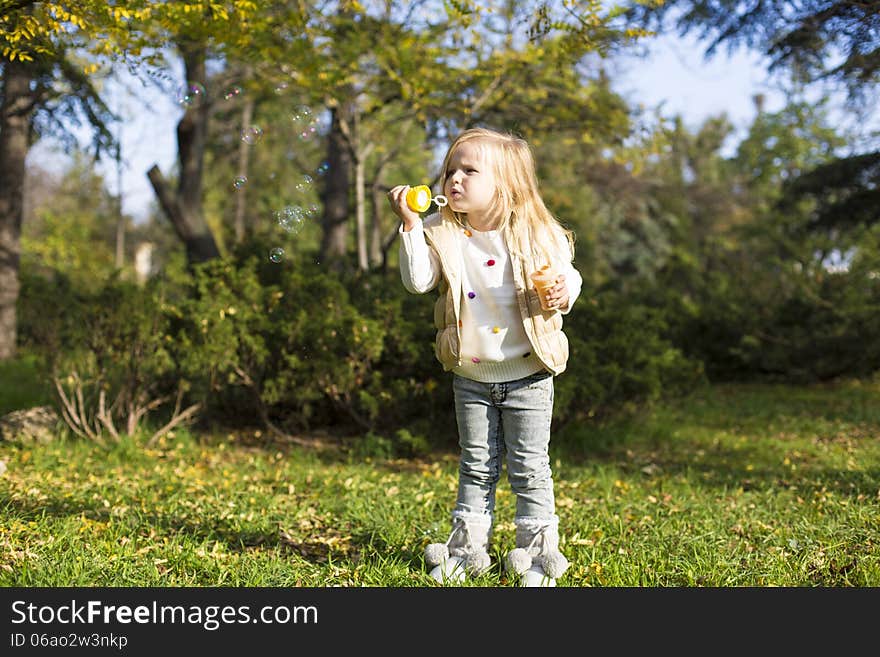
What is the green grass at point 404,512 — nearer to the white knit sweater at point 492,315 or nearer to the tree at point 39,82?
the white knit sweater at point 492,315

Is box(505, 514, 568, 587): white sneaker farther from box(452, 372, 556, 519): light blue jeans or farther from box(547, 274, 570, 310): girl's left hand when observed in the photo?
box(547, 274, 570, 310): girl's left hand

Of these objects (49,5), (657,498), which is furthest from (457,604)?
(49,5)

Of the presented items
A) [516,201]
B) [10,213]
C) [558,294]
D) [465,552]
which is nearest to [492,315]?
[558,294]

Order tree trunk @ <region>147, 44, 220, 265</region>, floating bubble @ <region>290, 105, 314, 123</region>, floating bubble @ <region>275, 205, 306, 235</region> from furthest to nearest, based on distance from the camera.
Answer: tree trunk @ <region>147, 44, 220, 265</region>, floating bubble @ <region>290, 105, 314, 123</region>, floating bubble @ <region>275, 205, 306, 235</region>

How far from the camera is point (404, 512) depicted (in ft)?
13.6

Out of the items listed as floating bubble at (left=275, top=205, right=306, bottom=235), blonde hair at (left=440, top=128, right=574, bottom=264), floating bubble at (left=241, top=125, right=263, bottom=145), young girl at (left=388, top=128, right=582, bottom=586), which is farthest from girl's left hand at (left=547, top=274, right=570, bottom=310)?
floating bubble at (left=241, top=125, right=263, bottom=145)

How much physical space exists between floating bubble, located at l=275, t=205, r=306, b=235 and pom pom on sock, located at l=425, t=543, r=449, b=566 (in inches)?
64.3

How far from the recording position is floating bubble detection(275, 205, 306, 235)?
3.85 m

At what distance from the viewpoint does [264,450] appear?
6121 mm

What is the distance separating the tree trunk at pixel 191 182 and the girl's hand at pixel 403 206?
203 inches

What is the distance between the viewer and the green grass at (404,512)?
3.14 metres

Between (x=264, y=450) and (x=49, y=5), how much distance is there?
3357 millimetres

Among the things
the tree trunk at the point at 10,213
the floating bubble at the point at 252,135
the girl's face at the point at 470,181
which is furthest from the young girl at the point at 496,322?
the tree trunk at the point at 10,213

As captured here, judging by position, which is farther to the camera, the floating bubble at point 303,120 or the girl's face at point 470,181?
the floating bubble at point 303,120
